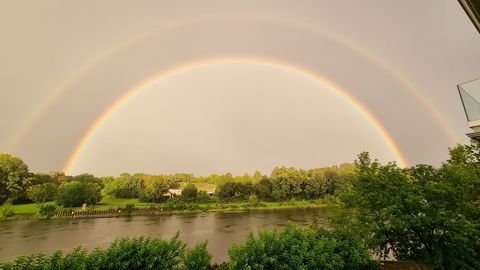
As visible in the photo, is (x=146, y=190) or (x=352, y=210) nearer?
(x=352, y=210)

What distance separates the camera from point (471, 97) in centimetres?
824

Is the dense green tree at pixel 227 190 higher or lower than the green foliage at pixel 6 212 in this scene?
higher

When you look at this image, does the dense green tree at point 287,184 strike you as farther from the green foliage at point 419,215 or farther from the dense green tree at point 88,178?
the green foliage at point 419,215

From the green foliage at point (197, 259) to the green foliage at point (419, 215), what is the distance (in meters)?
5.29

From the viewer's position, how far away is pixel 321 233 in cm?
926

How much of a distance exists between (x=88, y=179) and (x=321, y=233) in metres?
76.3

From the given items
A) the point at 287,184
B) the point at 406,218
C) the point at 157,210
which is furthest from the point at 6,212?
the point at 287,184

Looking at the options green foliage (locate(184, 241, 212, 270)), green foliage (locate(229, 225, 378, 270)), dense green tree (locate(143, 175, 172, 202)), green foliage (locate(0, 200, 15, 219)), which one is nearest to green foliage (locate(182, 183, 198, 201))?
dense green tree (locate(143, 175, 172, 202))

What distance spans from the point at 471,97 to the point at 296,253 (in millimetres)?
7297

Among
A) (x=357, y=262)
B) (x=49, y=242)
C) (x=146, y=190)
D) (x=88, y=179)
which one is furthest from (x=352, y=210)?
(x=88, y=179)

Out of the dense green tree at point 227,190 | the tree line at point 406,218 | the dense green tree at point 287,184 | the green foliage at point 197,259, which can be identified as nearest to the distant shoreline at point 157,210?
the dense green tree at point 287,184

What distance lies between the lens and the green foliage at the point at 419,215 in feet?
27.3

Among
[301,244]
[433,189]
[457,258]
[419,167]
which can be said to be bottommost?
[457,258]

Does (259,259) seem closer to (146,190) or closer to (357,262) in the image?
(357,262)
